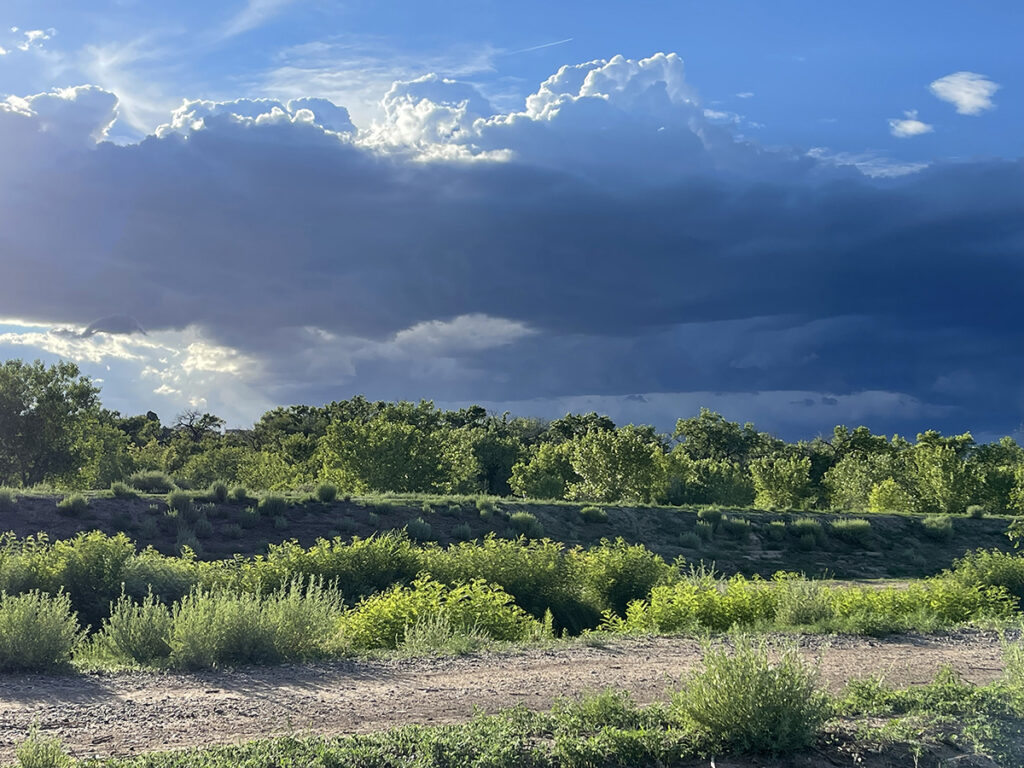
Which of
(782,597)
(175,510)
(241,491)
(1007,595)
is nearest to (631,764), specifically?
(782,597)

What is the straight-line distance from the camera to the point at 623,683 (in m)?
9.45

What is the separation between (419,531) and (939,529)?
80.7 ft

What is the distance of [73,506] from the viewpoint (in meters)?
28.0

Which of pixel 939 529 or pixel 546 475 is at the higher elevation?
pixel 546 475

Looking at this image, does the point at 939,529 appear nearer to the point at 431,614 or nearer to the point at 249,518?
the point at 249,518

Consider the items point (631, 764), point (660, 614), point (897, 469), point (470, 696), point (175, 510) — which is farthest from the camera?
point (897, 469)

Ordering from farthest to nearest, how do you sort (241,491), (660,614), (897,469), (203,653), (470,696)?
(897,469), (241,491), (660,614), (203,653), (470,696)

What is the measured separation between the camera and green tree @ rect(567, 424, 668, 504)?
2121 inches

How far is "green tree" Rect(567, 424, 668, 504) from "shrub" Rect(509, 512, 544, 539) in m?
19.7

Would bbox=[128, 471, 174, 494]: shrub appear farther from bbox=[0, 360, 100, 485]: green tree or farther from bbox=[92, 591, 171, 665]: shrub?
bbox=[92, 591, 171, 665]: shrub

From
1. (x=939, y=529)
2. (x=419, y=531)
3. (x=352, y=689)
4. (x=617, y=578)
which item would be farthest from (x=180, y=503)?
(x=939, y=529)

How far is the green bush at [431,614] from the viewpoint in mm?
12742

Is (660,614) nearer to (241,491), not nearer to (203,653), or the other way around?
(203,653)

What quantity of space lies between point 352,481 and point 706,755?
150 ft
